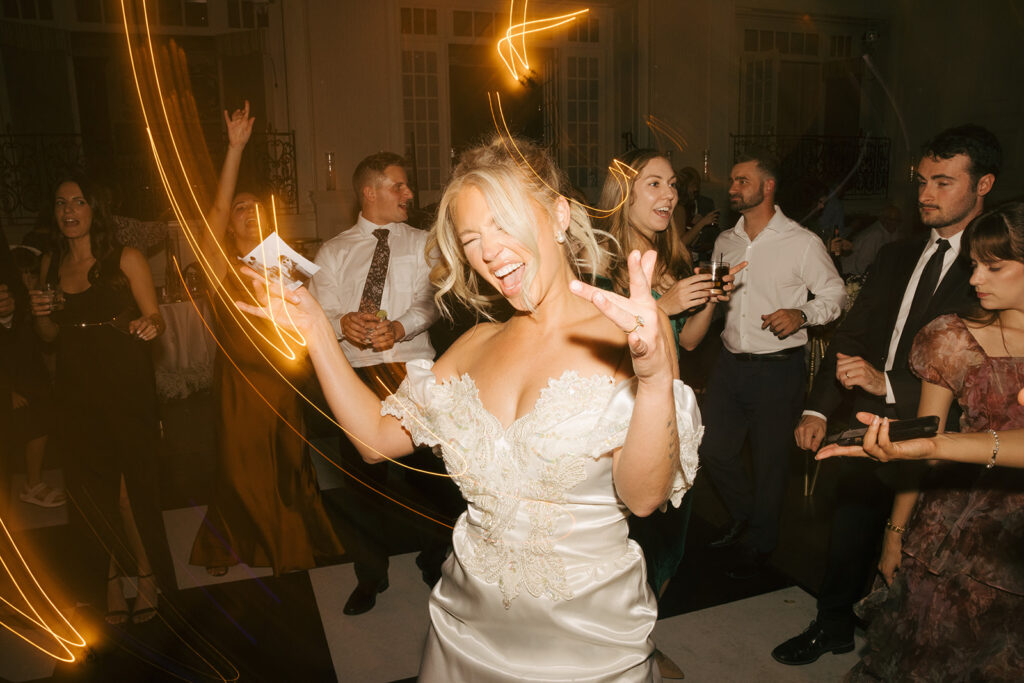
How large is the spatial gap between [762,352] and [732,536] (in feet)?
3.03

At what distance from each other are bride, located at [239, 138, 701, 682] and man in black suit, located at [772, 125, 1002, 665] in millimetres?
1260

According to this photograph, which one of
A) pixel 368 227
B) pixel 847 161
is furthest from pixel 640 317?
pixel 847 161

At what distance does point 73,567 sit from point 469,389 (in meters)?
2.78

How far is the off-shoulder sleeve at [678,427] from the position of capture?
143 centimetres

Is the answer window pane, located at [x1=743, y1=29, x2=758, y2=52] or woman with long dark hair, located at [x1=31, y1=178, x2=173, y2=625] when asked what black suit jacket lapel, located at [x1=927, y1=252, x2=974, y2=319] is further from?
window pane, located at [x1=743, y1=29, x2=758, y2=52]

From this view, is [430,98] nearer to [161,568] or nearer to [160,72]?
[160,72]

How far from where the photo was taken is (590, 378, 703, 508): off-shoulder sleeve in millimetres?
1429

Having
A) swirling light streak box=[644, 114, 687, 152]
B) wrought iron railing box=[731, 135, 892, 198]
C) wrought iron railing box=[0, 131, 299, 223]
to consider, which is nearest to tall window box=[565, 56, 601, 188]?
swirling light streak box=[644, 114, 687, 152]

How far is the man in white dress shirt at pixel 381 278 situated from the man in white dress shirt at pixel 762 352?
4.88 feet

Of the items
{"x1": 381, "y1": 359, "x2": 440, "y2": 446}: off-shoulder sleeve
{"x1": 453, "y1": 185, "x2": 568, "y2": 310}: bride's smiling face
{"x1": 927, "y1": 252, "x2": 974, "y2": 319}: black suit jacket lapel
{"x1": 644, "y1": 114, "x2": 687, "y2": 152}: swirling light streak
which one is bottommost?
{"x1": 381, "y1": 359, "x2": 440, "y2": 446}: off-shoulder sleeve

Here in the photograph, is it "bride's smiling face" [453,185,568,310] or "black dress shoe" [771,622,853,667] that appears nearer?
"bride's smiling face" [453,185,568,310]

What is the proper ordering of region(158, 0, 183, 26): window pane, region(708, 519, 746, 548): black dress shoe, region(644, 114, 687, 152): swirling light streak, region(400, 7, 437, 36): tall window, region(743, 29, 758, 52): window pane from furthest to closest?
region(743, 29, 758, 52): window pane < region(644, 114, 687, 152): swirling light streak < region(400, 7, 437, 36): tall window < region(158, 0, 183, 26): window pane < region(708, 519, 746, 548): black dress shoe

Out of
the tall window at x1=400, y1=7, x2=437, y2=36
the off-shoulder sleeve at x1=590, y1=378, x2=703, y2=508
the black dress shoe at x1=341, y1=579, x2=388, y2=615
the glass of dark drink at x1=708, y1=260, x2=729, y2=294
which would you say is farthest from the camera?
the tall window at x1=400, y1=7, x2=437, y2=36

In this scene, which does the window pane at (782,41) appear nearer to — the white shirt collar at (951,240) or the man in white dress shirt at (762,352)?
the man in white dress shirt at (762,352)
